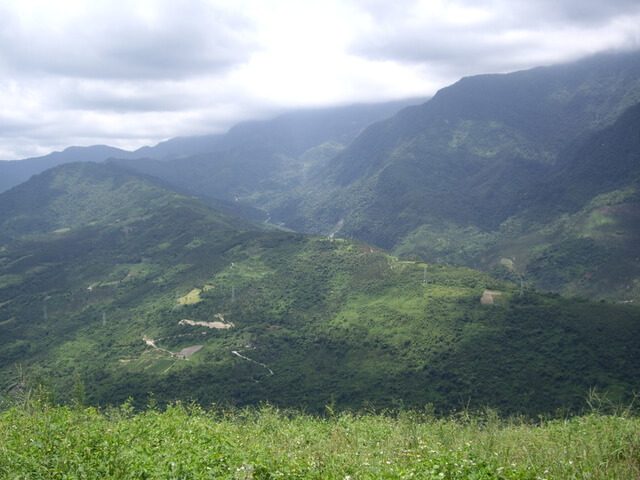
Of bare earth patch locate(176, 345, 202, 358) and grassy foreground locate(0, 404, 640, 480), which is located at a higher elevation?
grassy foreground locate(0, 404, 640, 480)

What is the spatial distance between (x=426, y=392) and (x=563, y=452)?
267 feet

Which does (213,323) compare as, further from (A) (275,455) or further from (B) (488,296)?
(A) (275,455)

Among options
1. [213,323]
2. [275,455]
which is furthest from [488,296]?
[275,455]

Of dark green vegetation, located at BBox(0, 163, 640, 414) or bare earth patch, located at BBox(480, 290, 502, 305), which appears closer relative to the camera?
dark green vegetation, located at BBox(0, 163, 640, 414)

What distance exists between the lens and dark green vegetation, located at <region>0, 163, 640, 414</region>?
303ft

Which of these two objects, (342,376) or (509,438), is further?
(342,376)

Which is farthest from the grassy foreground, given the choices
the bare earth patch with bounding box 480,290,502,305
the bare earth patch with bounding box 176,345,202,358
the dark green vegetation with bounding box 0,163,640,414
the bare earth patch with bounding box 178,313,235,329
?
the bare earth patch with bounding box 178,313,235,329

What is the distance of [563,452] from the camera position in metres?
17.0

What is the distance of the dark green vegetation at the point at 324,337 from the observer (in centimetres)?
9238

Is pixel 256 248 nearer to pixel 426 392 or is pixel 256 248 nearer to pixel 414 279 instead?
pixel 414 279

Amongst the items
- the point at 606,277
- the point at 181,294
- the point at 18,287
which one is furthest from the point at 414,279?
the point at 18,287

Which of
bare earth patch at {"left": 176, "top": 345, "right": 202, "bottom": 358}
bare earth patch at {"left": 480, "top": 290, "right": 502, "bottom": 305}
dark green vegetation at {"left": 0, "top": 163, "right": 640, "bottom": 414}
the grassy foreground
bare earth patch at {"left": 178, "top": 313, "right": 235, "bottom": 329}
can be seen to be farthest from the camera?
bare earth patch at {"left": 178, "top": 313, "right": 235, "bottom": 329}

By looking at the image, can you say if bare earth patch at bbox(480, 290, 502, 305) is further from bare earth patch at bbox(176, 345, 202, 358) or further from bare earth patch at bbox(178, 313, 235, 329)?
bare earth patch at bbox(176, 345, 202, 358)

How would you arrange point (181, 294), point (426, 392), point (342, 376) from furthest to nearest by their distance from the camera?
point (181, 294)
point (342, 376)
point (426, 392)
